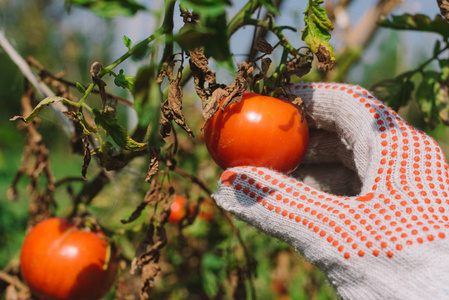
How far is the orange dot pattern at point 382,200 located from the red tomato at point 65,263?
1.40ft

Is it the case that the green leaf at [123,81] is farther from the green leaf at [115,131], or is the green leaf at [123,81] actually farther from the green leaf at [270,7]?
the green leaf at [270,7]

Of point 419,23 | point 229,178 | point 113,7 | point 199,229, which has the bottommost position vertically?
point 199,229

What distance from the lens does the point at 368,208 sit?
0.76m

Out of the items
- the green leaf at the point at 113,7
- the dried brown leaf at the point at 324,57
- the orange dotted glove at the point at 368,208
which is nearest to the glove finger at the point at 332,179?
the orange dotted glove at the point at 368,208

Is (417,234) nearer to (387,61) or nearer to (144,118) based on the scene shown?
(144,118)

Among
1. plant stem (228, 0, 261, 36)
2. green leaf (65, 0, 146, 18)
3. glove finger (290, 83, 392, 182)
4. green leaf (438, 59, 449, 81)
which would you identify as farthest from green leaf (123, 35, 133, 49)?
green leaf (438, 59, 449, 81)

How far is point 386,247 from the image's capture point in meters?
0.71

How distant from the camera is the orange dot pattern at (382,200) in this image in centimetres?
73

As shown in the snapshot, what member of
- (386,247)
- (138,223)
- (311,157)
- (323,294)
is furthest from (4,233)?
(323,294)

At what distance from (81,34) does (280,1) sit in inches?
391

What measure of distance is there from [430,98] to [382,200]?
0.46 metres

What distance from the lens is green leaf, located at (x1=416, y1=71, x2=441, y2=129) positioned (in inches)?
42.5

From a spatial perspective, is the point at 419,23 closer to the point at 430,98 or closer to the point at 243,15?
the point at 430,98

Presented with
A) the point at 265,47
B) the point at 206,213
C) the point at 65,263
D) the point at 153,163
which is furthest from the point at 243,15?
the point at 206,213
